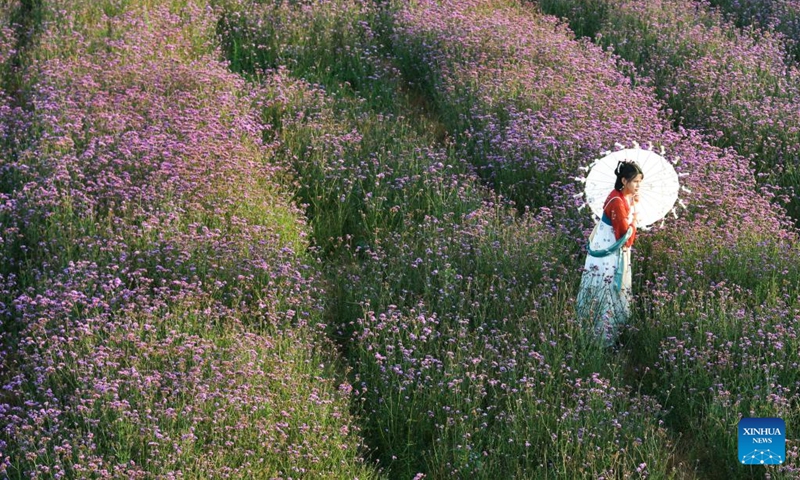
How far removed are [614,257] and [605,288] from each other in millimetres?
218

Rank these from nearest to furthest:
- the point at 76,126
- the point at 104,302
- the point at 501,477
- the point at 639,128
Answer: the point at 501,477, the point at 104,302, the point at 76,126, the point at 639,128

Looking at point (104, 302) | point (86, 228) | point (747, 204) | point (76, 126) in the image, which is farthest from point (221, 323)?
point (747, 204)

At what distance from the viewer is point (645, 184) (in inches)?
252

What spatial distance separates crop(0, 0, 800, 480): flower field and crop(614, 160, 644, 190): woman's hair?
74cm

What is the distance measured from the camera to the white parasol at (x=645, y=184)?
6.38m

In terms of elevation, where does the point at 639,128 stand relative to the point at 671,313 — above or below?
above

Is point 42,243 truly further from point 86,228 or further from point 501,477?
point 501,477

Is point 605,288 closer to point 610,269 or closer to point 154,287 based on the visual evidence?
point 610,269

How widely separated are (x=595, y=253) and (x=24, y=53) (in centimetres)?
556

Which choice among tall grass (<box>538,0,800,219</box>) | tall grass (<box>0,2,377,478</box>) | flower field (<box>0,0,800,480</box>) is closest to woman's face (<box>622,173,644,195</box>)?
flower field (<box>0,0,800,480</box>)

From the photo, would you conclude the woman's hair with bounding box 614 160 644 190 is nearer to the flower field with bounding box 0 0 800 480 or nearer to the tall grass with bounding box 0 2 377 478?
the flower field with bounding box 0 0 800 480

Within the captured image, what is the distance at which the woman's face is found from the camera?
627 cm

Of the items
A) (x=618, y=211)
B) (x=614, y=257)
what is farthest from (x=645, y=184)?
(x=614, y=257)

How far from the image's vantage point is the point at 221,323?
581 centimetres
